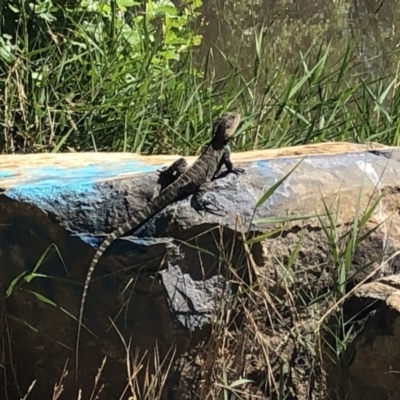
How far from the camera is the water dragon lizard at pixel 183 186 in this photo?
3057 mm

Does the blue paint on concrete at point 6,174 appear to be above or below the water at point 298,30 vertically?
below

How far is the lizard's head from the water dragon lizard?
1 centimetres

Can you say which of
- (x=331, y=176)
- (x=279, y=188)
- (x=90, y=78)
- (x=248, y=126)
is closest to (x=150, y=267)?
(x=279, y=188)

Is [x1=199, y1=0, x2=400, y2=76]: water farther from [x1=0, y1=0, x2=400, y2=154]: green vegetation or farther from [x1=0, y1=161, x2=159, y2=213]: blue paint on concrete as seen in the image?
[x1=0, y1=161, x2=159, y2=213]: blue paint on concrete

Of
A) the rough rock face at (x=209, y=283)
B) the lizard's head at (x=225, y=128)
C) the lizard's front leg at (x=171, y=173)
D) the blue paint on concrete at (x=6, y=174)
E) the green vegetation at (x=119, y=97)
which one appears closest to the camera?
the rough rock face at (x=209, y=283)

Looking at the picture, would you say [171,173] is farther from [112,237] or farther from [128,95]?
[128,95]

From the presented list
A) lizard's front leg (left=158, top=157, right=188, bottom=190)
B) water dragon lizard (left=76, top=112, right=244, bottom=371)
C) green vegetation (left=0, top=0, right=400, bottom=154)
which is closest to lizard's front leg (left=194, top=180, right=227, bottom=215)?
water dragon lizard (left=76, top=112, right=244, bottom=371)

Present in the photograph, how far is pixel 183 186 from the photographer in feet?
10.4

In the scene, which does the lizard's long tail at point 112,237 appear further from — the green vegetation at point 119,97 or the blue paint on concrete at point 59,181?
the green vegetation at point 119,97

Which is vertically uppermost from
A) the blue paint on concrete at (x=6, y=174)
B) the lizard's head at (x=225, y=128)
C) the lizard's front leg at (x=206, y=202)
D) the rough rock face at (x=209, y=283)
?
the lizard's head at (x=225, y=128)

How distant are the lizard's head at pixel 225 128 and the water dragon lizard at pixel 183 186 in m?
0.01

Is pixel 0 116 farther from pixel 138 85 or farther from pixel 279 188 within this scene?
pixel 279 188

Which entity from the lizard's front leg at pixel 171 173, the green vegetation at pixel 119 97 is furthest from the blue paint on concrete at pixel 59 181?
the green vegetation at pixel 119 97

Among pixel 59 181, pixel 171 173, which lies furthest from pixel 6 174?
pixel 171 173
